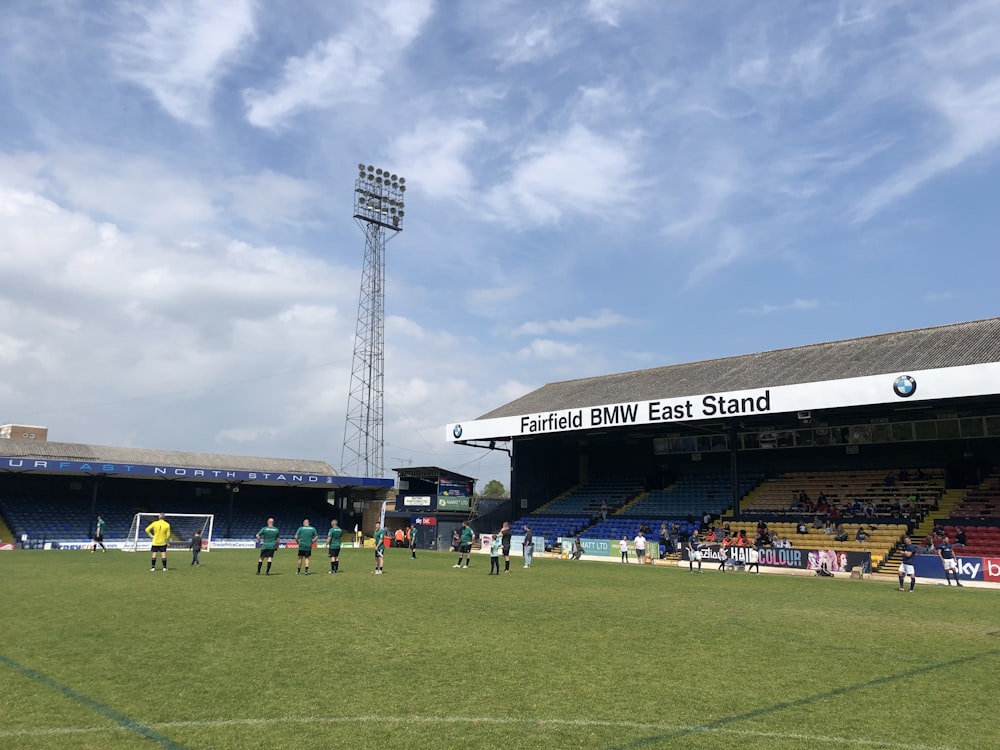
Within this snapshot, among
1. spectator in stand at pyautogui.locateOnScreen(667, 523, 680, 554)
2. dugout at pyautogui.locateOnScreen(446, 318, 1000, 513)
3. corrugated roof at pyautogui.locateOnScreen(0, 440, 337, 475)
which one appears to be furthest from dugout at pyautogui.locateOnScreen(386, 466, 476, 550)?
spectator in stand at pyautogui.locateOnScreen(667, 523, 680, 554)

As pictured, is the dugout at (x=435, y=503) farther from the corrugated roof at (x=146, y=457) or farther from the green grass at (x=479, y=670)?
the green grass at (x=479, y=670)

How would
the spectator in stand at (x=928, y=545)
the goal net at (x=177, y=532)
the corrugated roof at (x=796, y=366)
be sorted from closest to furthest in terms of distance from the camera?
the spectator in stand at (x=928, y=545) < the corrugated roof at (x=796, y=366) < the goal net at (x=177, y=532)

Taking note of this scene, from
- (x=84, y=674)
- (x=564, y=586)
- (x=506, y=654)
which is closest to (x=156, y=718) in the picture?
(x=84, y=674)

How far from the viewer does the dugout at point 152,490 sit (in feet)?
146

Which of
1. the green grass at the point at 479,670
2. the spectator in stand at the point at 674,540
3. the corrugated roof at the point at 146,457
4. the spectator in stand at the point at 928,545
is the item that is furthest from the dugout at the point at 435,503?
the green grass at the point at 479,670

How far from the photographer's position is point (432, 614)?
14.4 m

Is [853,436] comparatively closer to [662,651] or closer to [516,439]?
[516,439]

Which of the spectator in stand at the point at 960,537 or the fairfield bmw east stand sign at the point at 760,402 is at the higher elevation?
the fairfield bmw east stand sign at the point at 760,402

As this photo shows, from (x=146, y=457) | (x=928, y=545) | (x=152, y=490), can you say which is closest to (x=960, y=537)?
(x=928, y=545)

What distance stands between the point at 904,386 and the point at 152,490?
47.2m

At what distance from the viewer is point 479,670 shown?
9.34 m

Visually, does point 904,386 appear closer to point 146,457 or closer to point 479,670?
point 479,670

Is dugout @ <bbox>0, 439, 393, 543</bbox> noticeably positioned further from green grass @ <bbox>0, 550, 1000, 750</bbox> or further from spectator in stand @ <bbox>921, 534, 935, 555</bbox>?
spectator in stand @ <bbox>921, 534, 935, 555</bbox>

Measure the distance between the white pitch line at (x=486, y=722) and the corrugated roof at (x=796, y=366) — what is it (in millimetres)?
27721
